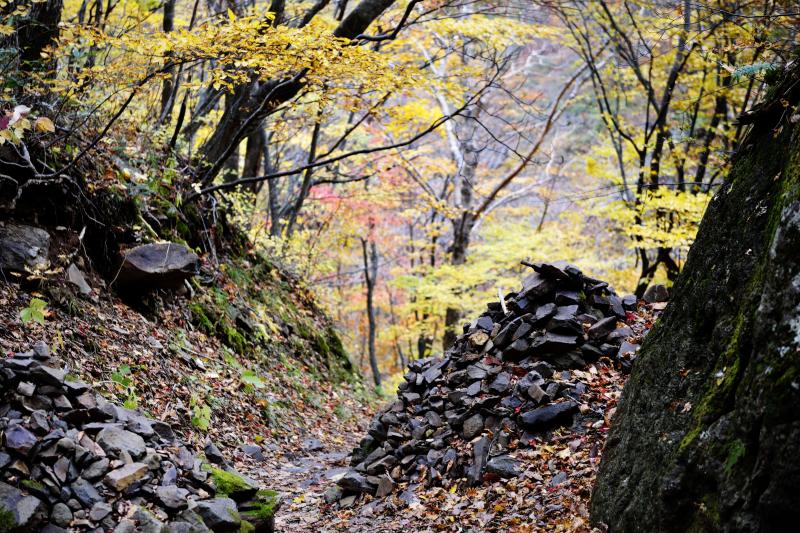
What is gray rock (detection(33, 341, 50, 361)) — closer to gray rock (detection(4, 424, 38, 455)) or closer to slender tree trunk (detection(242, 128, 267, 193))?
gray rock (detection(4, 424, 38, 455))

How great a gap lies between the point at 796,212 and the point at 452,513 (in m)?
4.08

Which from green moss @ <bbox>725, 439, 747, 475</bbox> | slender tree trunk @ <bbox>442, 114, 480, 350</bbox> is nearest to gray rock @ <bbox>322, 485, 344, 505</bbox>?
green moss @ <bbox>725, 439, 747, 475</bbox>

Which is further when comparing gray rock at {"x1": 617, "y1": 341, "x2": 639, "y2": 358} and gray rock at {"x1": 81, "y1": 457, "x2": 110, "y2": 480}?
gray rock at {"x1": 617, "y1": 341, "x2": 639, "y2": 358}

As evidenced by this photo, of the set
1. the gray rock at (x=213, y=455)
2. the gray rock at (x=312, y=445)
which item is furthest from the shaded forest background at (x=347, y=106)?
the gray rock at (x=312, y=445)

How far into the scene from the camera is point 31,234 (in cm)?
662

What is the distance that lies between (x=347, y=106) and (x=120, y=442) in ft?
23.1

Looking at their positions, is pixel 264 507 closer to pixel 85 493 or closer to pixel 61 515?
pixel 85 493

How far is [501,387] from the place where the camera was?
284 inches

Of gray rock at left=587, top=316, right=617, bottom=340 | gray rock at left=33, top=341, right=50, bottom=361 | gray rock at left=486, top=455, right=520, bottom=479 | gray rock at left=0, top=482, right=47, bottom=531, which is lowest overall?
gray rock at left=486, top=455, right=520, bottom=479

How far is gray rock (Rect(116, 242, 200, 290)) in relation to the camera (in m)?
7.84

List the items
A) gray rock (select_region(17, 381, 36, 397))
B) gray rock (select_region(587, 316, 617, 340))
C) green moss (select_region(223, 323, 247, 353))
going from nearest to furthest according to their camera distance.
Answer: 1. gray rock (select_region(17, 381, 36, 397))
2. gray rock (select_region(587, 316, 617, 340))
3. green moss (select_region(223, 323, 247, 353))

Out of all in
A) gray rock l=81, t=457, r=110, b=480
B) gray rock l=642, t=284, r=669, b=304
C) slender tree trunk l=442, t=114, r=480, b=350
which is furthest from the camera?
slender tree trunk l=442, t=114, r=480, b=350

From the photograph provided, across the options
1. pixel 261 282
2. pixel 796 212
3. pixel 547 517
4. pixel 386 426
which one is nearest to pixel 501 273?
pixel 261 282

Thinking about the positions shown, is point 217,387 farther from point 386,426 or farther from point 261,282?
point 261,282
